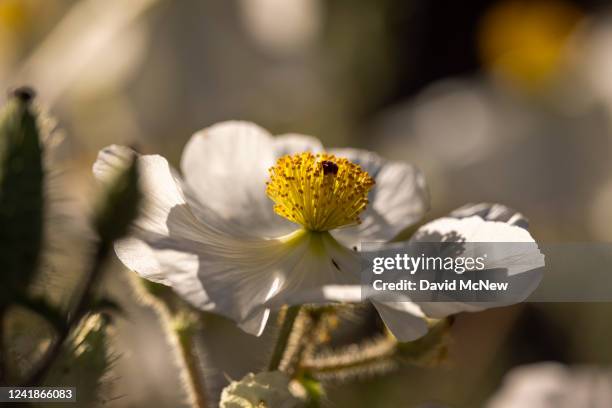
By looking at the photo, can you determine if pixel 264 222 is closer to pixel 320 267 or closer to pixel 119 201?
pixel 320 267

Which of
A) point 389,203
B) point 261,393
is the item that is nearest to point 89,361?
point 261,393

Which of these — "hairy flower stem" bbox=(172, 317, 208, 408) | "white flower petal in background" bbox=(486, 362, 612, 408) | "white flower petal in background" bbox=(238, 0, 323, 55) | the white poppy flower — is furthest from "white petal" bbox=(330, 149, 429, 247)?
"white flower petal in background" bbox=(238, 0, 323, 55)

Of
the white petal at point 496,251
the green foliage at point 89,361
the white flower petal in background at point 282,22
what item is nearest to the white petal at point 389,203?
the white petal at point 496,251

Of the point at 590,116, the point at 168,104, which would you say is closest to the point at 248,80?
the point at 168,104

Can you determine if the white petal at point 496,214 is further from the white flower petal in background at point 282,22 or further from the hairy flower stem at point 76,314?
the white flower petal in background at point 282,22

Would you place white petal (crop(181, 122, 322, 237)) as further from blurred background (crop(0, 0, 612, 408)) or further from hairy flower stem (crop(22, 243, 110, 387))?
blurred background (crop(0, 0, 612, 408))

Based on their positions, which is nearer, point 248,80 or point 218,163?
point 218,163

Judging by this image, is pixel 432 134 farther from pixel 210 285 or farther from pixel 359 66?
pixel 210 285
